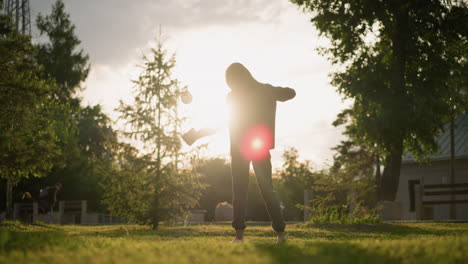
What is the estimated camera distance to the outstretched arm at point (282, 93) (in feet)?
21.7

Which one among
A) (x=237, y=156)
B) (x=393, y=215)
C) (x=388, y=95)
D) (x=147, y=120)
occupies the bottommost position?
(x=393, y=215)

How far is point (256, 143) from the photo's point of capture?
20.7ft

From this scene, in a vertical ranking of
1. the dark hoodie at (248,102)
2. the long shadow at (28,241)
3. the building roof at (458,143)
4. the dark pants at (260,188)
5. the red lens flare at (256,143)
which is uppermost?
the building roof at (458,143)

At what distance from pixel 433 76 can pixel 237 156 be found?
17.7m

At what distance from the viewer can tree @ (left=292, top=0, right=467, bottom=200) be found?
20484mm

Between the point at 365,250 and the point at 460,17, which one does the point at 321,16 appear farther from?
the point at 365,250

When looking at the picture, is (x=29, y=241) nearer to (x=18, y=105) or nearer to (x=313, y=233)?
(x=313, y=233)

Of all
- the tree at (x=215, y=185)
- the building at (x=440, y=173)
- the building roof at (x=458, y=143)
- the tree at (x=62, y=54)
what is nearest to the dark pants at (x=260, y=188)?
the building at (x=440, y=173)

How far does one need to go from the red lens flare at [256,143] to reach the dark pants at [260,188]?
75 millimetres

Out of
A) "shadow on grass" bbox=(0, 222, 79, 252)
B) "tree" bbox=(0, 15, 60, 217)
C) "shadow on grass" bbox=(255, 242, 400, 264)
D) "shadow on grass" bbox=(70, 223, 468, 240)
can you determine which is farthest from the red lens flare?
"tree" bbox=(0, 15, 60, 217)

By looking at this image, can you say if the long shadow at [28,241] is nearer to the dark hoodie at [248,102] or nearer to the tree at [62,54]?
→ the dark hoodie at [248,102]

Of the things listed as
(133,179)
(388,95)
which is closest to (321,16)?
(388,95)

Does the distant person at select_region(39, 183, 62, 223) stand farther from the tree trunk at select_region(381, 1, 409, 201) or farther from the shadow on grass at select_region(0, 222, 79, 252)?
the shadow on grass at select_region(0, 222, 79, 252)

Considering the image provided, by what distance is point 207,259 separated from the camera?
377 centimetres
